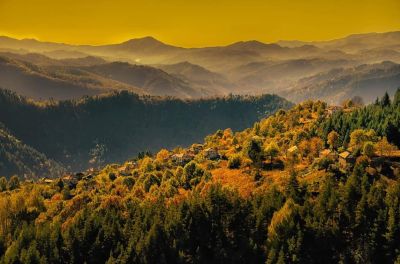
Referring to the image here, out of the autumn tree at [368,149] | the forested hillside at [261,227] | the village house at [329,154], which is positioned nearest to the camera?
the forested hillside at [261,227]

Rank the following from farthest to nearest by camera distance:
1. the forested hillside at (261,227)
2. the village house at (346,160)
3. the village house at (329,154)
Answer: the village house at (329,154), the village house at (346,160), the forested hillside at (261,227)

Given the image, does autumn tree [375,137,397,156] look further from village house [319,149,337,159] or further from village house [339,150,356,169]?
village house [319,149,337,159]

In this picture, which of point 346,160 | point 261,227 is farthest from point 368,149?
point 261,227

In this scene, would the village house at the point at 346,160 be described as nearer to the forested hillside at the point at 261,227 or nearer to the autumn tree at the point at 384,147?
the forested hillside at the point at 261,227

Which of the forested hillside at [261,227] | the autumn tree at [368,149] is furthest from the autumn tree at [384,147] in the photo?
the autumn tree at [368,149]

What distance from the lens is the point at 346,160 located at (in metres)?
176

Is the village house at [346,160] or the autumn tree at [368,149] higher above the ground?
the autumn tree at [368,149]

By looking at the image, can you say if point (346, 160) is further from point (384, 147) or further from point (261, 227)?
point (261, 227)

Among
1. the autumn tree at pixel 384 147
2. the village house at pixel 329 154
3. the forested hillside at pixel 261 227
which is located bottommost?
the forested hillside at pixel 261 227

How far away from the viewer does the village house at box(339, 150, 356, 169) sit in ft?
575

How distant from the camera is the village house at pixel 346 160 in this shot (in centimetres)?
17512

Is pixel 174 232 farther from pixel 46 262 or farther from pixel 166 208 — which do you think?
pixel 46 262

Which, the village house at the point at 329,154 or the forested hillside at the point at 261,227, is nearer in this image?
the forested hillside at the point at 261,227

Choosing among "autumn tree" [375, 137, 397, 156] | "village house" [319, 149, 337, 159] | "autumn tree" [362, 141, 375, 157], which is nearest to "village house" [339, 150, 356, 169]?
"autumn tree" [362, 141, 375, 157]
